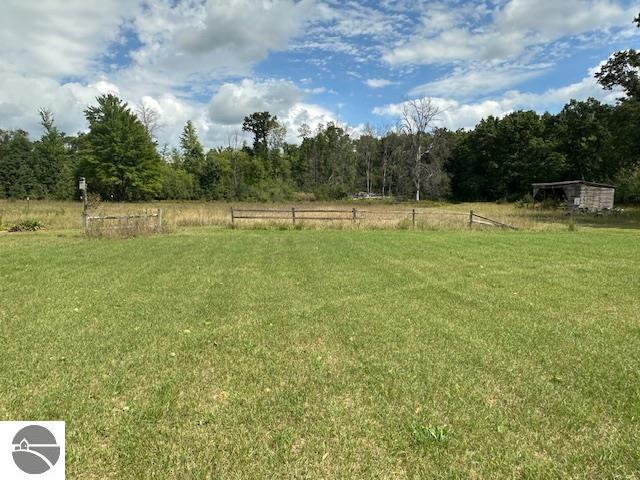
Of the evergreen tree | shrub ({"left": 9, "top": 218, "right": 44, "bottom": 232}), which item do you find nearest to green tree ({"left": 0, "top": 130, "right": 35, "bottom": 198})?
the evergreen tree

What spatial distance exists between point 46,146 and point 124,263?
58791 millimetres

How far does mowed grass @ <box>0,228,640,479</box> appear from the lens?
3.19 metres

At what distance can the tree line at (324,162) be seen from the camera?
172 ft

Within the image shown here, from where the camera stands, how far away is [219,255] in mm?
12617

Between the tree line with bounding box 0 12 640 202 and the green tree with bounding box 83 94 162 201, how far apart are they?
0.40ft

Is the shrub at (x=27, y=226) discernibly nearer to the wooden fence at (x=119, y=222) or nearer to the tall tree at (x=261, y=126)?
the wooden fence at (x=119, y=222)

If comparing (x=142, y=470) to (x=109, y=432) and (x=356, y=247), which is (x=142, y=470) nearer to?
(x=109, y=432)

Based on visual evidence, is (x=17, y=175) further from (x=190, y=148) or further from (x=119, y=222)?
(x=119, y=222)

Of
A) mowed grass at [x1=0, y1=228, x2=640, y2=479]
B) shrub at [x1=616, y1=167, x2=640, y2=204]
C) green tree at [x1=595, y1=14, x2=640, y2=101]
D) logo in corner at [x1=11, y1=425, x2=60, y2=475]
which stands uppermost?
green tree at [x1=595, y1=14, x2=640, y2=101]

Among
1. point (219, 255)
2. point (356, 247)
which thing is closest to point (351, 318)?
point (219, 255)

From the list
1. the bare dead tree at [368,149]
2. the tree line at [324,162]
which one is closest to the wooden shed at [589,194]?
the tree line at [324,162]

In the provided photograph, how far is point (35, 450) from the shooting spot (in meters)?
2.52

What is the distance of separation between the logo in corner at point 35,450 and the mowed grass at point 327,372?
488mm

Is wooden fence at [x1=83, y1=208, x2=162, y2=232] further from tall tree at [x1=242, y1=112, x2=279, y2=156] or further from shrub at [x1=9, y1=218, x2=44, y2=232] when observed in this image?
tall tree at [x1=242, y1=112, x2=279, y2=156]
